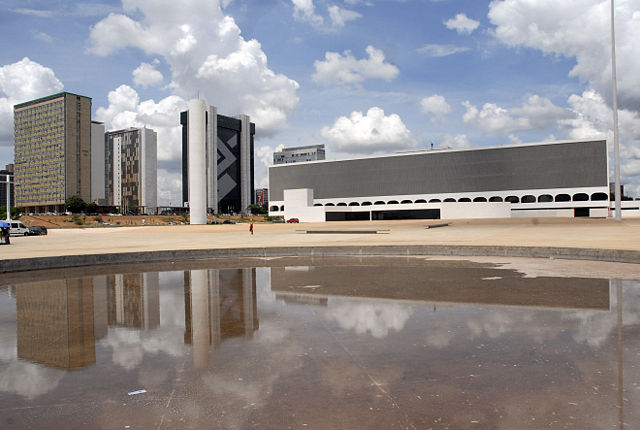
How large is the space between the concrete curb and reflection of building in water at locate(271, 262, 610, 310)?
4.53 m

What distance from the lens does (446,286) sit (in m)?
11.8

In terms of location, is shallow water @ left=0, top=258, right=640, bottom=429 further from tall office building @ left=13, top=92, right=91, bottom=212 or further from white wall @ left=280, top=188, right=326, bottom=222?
tall office building @ left=13, top=92, right=91, bottom=212

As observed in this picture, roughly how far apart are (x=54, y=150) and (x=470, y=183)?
156 m

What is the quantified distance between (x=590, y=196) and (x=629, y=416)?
384 feet

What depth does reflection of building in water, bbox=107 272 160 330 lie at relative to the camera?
846cm

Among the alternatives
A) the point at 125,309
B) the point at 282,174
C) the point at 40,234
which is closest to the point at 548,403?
the point at 125,309

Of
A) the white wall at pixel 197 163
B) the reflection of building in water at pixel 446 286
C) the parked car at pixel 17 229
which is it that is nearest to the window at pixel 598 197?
the white wall at pixel 197 163

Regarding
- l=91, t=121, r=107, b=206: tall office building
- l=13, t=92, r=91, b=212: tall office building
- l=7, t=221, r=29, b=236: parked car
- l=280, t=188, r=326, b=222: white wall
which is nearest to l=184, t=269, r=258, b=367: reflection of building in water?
l=7, t=221, r=29, b=236: parked car

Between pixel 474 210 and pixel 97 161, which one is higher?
pixel 97 161

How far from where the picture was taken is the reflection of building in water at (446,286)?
985 cm

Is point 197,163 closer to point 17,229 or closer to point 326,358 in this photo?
point 17,229

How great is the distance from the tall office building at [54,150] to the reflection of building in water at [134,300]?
Answer: 18654 centimetres

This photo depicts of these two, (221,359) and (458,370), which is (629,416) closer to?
(458,370)

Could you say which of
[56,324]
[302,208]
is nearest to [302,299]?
[56,324]
